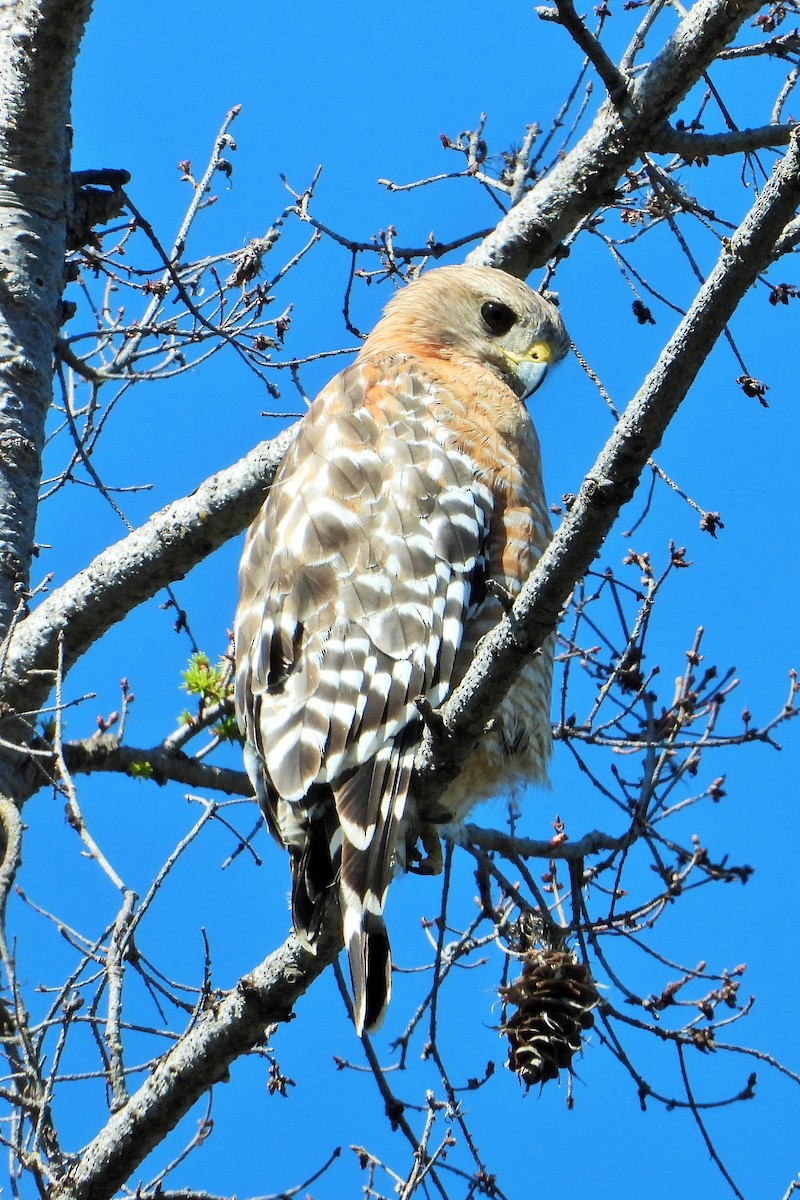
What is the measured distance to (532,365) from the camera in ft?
13.7

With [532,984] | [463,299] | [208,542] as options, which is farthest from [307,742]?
[463,299]

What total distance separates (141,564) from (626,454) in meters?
1.90

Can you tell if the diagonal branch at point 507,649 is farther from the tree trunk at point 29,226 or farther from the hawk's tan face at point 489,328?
the hawk's tan face at point 489,328

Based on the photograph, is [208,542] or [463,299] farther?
[463,299]

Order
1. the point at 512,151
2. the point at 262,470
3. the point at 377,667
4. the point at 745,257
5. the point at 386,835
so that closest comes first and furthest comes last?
the point at 745,257, the point at 386,835, the point at 377,667, the point at 262,470, the point at 512,151

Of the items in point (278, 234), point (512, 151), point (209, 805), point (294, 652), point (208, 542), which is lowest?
point (209, 805)

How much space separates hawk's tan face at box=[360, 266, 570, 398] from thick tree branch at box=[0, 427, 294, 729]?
0.69 metres

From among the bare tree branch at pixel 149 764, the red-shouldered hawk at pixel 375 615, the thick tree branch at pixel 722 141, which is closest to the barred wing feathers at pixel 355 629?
the red-shouldered hawk at pixel 375 615

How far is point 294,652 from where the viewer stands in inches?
120

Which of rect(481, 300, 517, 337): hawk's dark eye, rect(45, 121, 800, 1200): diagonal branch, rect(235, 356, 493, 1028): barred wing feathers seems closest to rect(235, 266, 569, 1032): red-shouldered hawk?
rect(235, 356, 493, 1028): barred wing feathers

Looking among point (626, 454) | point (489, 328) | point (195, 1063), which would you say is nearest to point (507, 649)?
point (626, 454)

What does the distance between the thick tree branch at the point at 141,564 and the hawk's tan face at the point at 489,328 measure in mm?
686

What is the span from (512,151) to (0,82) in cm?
198

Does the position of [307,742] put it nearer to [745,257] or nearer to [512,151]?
[745,257]
